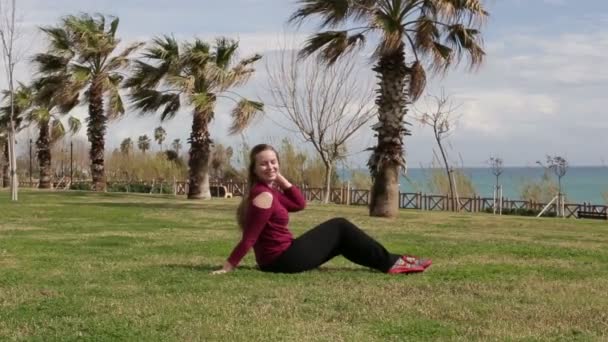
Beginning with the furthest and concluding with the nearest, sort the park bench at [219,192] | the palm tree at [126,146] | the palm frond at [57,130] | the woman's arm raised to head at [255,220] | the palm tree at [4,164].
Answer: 1. the palm tree at [126,146]
2. the palm tree at [4,164]
3. the palm frond at [57,130]
4. the park bench at [219,192]
5. the woman's arm raised to head at [255,220]

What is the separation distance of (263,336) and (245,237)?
8.10 feet

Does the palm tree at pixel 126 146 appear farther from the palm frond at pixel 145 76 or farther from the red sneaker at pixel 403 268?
the red sneaker at pixel 403 268

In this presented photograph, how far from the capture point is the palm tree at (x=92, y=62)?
101 feet

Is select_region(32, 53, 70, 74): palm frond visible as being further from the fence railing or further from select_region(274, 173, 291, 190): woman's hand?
select_region(274, 173, 291, 190): woman's hand

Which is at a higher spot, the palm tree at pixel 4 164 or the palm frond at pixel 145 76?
the palm frond at pixel 145 76

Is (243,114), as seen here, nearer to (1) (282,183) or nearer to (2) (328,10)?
(2) (328,10)

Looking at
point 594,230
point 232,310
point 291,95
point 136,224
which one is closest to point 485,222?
point 594,230

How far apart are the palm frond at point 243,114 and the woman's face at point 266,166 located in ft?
58.8

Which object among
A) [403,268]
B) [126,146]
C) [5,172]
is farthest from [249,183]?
[126,146]

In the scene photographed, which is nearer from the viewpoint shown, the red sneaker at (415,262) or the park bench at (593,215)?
the red sneaker at (415,262)

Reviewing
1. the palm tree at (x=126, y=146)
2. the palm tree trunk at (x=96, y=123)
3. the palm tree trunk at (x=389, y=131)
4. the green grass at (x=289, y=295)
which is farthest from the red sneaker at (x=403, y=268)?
the palm tree at (x=126, y=146)

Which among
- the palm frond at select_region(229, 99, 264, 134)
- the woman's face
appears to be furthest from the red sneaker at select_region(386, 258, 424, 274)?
the palm frond at select_region(229, 99, 264, 134)

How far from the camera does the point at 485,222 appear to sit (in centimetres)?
1831

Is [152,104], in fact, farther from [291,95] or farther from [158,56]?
[291,95]
